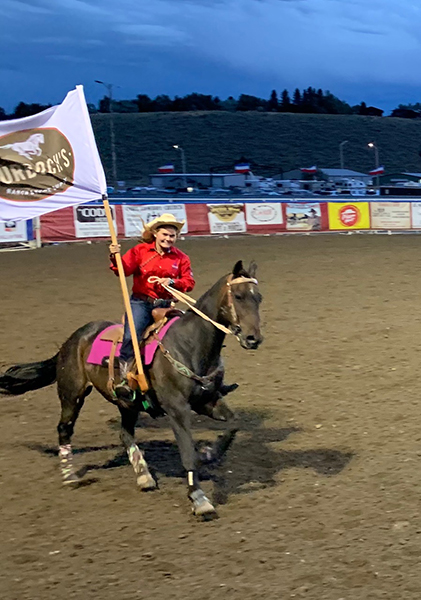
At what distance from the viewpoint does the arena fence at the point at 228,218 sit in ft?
82.0

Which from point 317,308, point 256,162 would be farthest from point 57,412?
point 256,162

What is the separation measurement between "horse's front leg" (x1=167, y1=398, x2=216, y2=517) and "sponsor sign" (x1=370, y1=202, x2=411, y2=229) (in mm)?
25741

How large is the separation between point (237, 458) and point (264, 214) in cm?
2301

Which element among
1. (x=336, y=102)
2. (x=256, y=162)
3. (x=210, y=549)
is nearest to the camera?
(x=210, y=549)

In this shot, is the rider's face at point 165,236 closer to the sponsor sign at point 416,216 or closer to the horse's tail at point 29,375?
the horse's tail at point 29,375

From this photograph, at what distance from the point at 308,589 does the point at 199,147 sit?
312ft

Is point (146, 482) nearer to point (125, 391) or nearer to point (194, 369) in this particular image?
point (125, 391)

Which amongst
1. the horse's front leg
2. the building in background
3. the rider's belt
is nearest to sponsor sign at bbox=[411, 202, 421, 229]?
the rider's belt

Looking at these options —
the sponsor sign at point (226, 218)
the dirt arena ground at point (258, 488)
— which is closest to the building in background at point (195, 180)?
the sponsor sign at point (226, 218)

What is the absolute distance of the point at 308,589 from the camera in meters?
4.07

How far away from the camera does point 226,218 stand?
2831 centimetres

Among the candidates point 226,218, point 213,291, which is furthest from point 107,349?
point 226,218

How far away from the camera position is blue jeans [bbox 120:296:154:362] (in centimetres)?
578

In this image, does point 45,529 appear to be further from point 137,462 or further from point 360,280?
point 360,280
